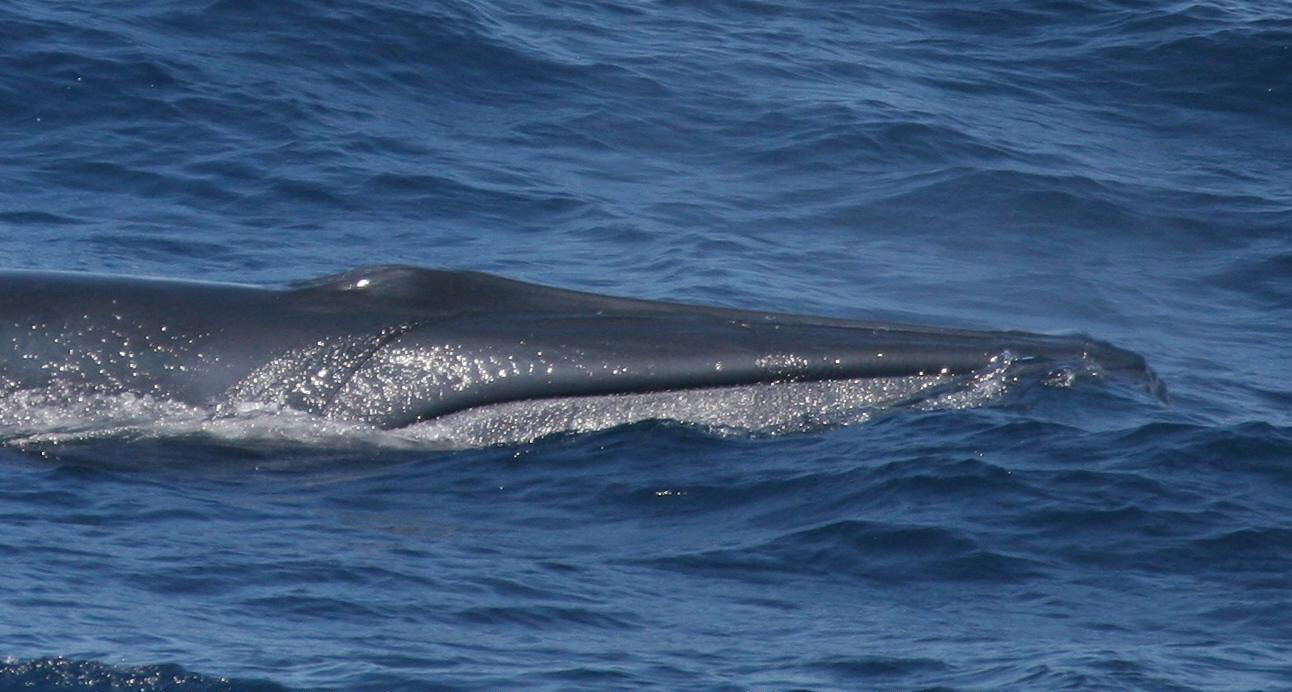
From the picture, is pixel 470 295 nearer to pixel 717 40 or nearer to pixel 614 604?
pixel 614 604

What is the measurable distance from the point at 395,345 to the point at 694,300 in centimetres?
502

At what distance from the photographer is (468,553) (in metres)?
11.1

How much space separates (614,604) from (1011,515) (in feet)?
8.27

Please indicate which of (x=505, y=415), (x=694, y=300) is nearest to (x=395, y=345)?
(x=505, y=415)

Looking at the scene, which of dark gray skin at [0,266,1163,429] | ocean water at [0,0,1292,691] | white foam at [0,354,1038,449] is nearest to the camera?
ocean water at [0,0,1292,691]

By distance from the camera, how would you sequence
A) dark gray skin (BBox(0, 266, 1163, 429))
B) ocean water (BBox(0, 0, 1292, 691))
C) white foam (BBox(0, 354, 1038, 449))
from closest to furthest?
ocean water (BBox(0, 0, 1292, 691)) < white foam (BBox(0, 354, 1038, 449)) < dark gray skin (BBox(0, 266, 1163, 429))

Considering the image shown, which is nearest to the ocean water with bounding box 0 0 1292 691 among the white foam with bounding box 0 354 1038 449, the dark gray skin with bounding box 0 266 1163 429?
the white foam with bounding box 0 354 1038 449

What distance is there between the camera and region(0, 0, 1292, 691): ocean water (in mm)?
9914

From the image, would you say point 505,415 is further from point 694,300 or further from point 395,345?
point 694,300

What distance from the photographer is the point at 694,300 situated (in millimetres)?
17875

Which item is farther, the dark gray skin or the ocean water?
the dark gray skin

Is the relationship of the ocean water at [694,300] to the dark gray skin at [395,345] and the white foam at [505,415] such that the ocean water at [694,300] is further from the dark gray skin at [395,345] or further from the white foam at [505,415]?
the dark gray skin at [395,345]

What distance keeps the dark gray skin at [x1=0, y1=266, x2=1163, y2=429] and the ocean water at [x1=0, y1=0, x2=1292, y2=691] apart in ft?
1.11

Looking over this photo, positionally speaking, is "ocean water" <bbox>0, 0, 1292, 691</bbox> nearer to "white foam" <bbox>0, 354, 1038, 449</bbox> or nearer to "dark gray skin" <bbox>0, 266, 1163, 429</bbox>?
"white foam" <bbox>0, 354, 1038, 449</bbox>
